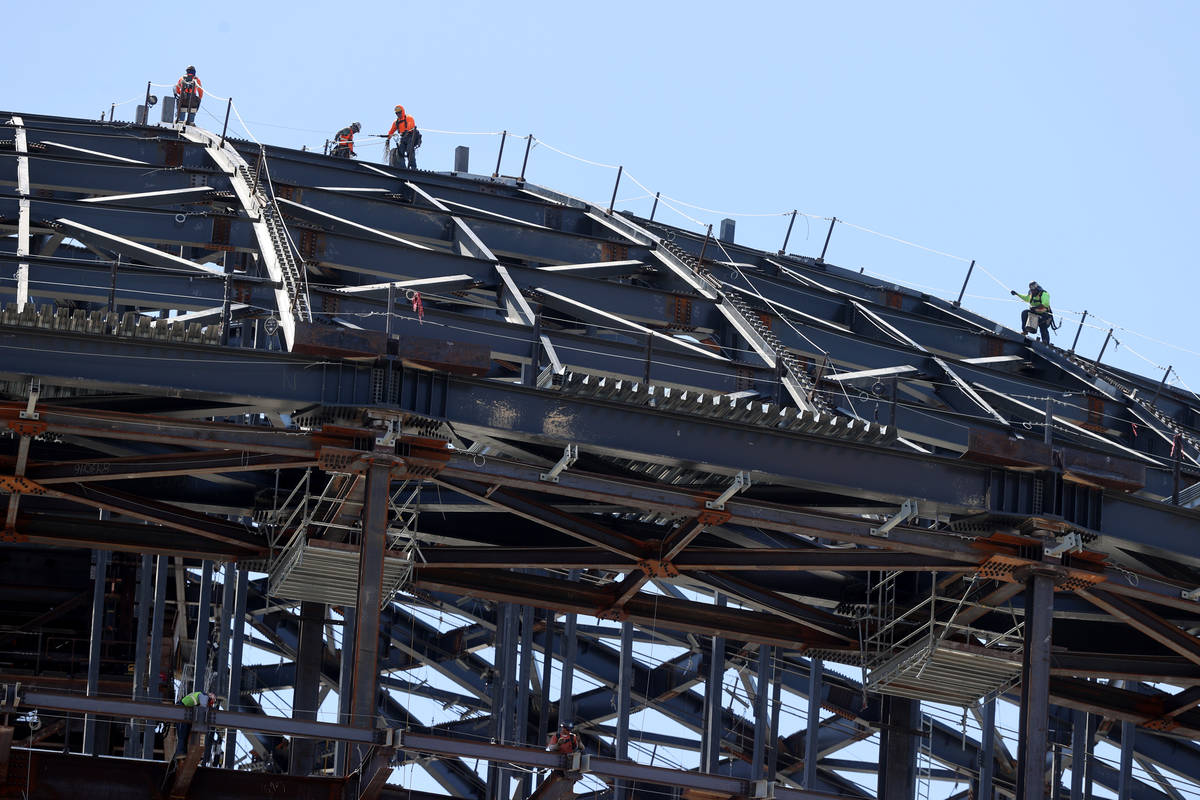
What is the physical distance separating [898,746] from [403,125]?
26.4 m

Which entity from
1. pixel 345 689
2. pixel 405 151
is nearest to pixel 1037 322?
pixel 405 151

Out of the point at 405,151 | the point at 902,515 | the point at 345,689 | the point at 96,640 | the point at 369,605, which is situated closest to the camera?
the point at 369,605

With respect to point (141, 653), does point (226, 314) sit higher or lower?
higher

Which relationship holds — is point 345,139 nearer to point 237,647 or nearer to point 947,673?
point 237,647

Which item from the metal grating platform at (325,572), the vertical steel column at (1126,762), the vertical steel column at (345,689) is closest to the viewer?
the vertical steel column at (345,689)

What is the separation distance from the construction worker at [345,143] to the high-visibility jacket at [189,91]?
4290 millimetres

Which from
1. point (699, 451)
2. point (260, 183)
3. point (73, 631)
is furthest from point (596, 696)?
point (699, 451)

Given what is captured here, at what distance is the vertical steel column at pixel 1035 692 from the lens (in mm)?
24750

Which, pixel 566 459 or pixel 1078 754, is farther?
pixel 1078 754

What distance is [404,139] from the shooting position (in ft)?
165

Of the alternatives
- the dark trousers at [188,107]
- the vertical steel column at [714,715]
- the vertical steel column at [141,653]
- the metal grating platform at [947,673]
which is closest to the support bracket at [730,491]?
the metal grating platform at [947,673]

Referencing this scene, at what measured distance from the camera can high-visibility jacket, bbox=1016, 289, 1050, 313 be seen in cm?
4444

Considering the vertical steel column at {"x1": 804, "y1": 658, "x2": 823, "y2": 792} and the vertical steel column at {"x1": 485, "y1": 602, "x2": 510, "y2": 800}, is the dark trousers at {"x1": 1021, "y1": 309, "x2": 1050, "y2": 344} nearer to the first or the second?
the vertical steel column at {"x1": 804, "y1": 658, "x2": 823, "y2": 792}

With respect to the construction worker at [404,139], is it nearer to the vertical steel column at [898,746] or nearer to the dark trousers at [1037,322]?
the dark trousers at [1037,322]
